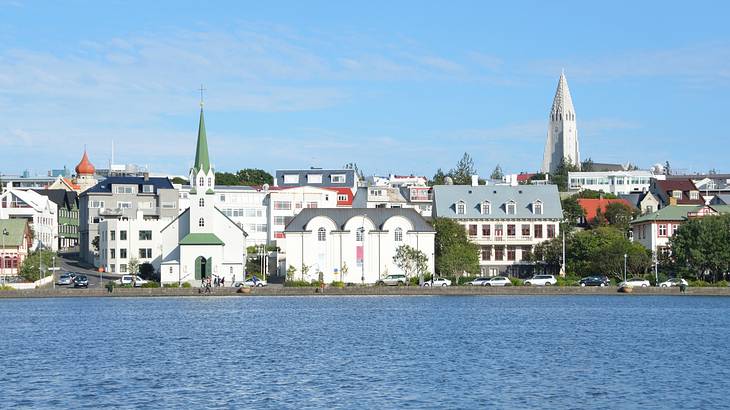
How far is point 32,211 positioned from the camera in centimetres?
14300

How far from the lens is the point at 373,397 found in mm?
44188

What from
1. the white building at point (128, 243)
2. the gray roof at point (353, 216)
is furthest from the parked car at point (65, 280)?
the gray roof at point (353, 216)

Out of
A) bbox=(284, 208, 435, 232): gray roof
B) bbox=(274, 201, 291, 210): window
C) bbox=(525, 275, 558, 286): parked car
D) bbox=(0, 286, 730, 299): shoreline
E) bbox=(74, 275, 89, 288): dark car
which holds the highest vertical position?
bbox=(274, 201, 291, 210): window

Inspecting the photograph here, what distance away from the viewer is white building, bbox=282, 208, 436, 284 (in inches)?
4592

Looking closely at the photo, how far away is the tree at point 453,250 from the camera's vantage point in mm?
115812

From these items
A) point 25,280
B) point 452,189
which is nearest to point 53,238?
point 25,280

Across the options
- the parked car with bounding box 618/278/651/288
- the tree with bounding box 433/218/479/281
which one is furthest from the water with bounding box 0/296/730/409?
the tree with bounding box 433/218/479/281

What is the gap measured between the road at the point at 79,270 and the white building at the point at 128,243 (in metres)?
2.32

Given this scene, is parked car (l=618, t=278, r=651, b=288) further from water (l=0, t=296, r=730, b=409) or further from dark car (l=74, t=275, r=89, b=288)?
dark car (l=74, t=275, r=89, b=288)

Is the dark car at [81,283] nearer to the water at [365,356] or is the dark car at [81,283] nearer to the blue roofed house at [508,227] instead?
the water at [365,356]

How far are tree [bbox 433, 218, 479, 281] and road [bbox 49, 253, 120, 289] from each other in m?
32.5

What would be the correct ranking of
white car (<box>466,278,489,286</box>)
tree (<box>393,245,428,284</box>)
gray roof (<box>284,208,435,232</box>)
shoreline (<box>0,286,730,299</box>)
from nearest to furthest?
1. shoreline (<box>0,286,730,299</box>)
2. white car (<box>466,278,489,286</box>)
3. tree (<box>393,245,428,284</box>)
4. gray roof (<box>284,208,435,232</box>)

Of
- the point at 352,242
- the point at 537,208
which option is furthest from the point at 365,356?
the point at 537,208

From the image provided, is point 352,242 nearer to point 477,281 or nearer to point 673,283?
point 477,281
